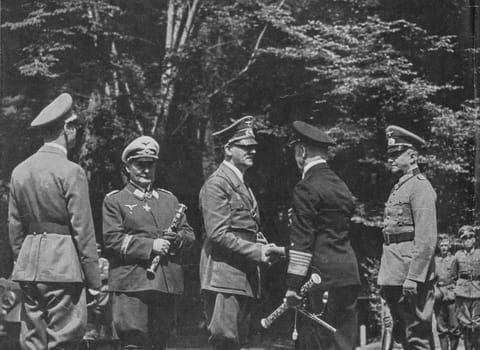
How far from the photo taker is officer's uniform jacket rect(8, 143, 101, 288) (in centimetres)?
544

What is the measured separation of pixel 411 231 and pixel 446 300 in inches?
175

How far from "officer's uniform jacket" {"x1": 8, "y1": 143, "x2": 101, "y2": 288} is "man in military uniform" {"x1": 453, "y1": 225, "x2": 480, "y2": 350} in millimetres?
5221

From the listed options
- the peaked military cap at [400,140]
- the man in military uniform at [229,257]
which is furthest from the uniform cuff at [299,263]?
the peaked military cap at [400,140]

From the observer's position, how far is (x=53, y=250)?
546 centimetres

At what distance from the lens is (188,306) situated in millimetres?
12180

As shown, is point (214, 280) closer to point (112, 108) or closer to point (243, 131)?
point (243, 131)

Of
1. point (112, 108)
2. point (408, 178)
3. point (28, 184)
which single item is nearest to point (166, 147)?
point (112, 108)

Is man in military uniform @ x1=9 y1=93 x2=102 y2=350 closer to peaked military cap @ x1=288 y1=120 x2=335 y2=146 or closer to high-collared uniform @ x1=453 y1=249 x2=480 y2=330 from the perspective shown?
peaked military cap @ x1=288 y1=120 x2=335 y2=146

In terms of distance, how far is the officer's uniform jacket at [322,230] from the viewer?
224 inches

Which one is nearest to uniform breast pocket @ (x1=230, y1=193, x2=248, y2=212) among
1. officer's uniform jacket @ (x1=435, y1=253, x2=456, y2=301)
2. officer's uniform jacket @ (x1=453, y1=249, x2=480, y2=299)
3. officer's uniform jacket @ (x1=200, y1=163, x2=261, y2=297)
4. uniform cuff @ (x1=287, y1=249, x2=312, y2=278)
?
officer's uniform jacket @ (x1=200, y1=163, x2=261, y2=297)

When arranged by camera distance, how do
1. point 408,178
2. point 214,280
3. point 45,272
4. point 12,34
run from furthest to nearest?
point 12,34 < point 408,178 < point 214,280 < point 45,272

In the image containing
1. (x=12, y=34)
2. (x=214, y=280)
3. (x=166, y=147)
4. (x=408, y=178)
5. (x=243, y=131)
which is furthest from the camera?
(x=166, y=147)

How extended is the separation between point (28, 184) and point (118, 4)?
811 centimetres

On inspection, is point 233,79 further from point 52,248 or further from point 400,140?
point 52,248
